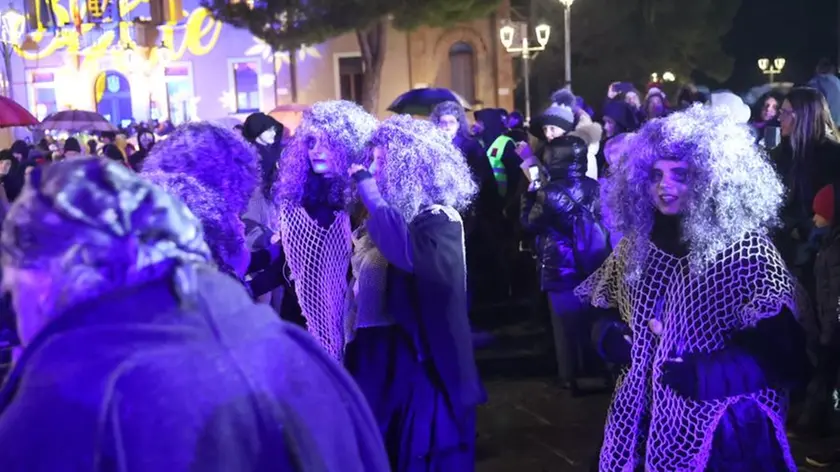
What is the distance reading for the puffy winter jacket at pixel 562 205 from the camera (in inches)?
260

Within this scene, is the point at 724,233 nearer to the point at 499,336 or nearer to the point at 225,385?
the point at 225,385

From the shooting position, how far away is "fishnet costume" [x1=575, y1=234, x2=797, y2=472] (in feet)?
10.1

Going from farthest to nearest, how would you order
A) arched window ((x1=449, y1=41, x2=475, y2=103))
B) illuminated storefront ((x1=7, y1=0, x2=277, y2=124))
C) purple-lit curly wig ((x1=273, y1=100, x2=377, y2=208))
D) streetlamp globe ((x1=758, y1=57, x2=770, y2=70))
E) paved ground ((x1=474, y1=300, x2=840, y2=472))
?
streetlamp globe ((x1=758, y1=57, x2=770, y2=70))
illuminated storefront ((x1=7, y1=0, x2=277, y2=124))
arched window ((x1=449, y1=41, x2=475, y2=103))
paved ground ((x1=474, y1=300, x2=840, y2=472))
purple-lit curly wig ((x1=273, y1=100, x2=377, y2=208))

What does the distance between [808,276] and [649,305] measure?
3.48m

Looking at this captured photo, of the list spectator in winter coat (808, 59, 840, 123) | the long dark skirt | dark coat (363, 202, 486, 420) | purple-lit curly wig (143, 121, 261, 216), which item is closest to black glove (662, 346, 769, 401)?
dark coat (363, 202, 486, 420)

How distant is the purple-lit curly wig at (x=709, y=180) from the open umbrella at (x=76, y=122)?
1559cm

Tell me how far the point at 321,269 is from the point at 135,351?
3240 mm

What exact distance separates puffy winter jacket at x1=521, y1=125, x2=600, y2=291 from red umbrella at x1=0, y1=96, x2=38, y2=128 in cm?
706

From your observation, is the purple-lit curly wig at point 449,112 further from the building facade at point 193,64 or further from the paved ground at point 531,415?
the building facade at point 193,64

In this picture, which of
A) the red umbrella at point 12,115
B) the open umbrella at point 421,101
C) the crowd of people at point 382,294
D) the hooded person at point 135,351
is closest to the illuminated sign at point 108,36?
the red umbrella at point 12,115

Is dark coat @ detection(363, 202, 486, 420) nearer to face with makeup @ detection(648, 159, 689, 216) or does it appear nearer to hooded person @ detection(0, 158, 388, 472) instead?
face with makeup @ detection(648, 159, 689, 216)

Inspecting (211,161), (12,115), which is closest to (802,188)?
(211,161)

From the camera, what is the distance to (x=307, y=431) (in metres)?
1.60

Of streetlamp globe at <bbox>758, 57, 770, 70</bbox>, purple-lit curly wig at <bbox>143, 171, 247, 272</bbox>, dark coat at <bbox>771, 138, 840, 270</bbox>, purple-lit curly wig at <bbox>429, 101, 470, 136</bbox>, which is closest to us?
purple-lit curly wig at <bbox>143, 171, 247, 272</bbox>
